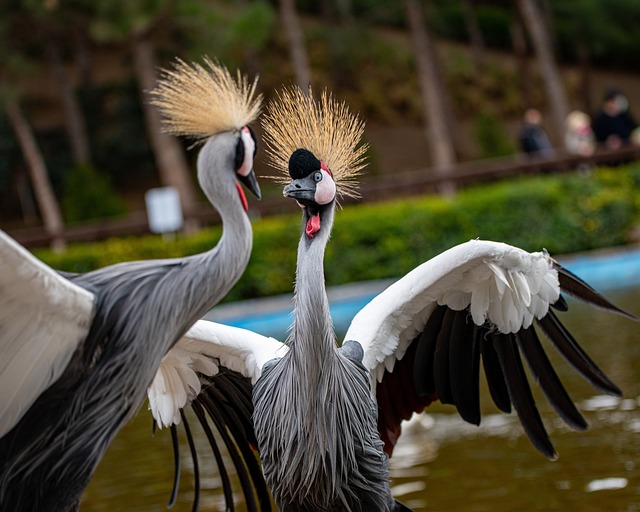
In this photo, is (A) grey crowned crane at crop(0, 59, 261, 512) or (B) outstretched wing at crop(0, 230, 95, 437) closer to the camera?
(B) outstretched wing at crop(0, 230, 95, 437)

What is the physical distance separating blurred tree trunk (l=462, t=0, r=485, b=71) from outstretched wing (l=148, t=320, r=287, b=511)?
83.9ft

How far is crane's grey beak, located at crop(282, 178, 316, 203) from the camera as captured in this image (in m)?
4.17

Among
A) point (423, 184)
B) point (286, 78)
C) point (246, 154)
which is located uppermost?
point (286, 78)

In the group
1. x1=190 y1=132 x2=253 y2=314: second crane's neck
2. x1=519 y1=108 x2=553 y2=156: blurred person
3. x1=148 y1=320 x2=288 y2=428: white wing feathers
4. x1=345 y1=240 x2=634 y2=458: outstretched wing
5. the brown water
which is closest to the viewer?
x1=190 y1=132 x2=253 y2=314: second crane's neck

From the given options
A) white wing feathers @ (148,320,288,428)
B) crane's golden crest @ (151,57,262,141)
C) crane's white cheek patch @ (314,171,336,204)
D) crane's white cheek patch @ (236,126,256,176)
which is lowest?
white wing feathers @ (148,320,288,428)

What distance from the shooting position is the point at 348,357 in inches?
179

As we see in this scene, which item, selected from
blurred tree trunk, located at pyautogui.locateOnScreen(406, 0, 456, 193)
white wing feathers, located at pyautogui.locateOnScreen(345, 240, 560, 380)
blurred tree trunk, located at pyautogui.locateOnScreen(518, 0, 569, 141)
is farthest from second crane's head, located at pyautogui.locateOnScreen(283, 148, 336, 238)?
blurred tree trunk, located at pyautogui.locateOnScreen(518, 0, 569, 141)

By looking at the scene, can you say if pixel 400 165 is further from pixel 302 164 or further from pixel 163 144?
pixel 302 164

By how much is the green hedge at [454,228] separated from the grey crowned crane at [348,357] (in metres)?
9.17

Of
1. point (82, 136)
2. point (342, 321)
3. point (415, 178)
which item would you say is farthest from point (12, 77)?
point (342, 321)

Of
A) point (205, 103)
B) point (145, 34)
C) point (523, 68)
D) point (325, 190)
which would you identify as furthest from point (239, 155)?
point (523, 68)

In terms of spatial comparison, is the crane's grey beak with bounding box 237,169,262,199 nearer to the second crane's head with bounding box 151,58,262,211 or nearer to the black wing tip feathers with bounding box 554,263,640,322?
the second crane's head with bounding box 151,58,262,211

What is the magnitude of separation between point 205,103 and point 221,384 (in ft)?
5.53

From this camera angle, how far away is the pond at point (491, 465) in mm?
5352
